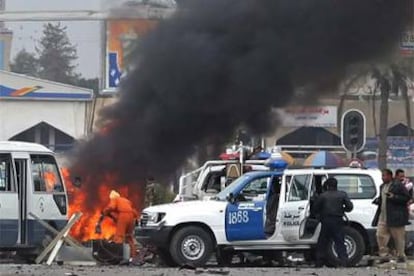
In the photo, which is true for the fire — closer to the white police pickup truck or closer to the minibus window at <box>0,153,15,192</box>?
the white police pickup truck

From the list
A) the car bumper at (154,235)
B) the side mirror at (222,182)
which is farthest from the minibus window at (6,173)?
the side mirror at (222,182)

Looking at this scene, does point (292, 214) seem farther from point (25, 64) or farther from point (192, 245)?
point (25, 64)

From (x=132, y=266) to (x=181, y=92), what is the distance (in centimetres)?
343

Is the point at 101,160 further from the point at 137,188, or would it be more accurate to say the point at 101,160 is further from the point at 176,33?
the point at 176,33

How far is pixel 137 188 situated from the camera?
53.1 feet

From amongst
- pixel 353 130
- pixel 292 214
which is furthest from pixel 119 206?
pixel 353 130

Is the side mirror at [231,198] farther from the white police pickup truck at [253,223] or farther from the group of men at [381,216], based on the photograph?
the group of men at [381,216]

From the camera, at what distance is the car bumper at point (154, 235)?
54.9 feet

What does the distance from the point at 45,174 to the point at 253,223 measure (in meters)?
3.91

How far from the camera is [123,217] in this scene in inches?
672

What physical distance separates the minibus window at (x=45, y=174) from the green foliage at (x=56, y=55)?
7.06 metres

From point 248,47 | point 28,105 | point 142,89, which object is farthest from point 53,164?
point 28,105

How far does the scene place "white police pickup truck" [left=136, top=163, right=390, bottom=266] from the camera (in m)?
16.7

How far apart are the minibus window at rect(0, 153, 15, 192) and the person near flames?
1.78 metres
